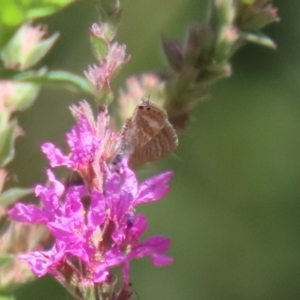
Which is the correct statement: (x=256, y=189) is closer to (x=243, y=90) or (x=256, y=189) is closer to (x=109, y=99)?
(x=243, y=90)

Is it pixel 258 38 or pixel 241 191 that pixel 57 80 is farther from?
pixel 241 191

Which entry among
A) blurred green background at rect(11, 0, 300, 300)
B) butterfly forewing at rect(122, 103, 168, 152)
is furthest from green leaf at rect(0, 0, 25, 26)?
blurred green background at rect(11, 0, 300, 300)

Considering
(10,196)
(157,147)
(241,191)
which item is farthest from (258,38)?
(241,191)

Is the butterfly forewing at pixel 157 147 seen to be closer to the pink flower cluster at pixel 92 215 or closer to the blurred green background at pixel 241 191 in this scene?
the pink flower cluster at pixel 92 215

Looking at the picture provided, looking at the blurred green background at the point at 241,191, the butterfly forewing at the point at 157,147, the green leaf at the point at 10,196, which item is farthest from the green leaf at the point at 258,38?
the blurred green background at the point at 241,191

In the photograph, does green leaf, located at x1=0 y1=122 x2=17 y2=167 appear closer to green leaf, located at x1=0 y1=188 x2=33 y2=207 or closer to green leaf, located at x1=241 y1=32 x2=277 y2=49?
green leaf, located at x1=0 y1=188 x2=33 y2=207
